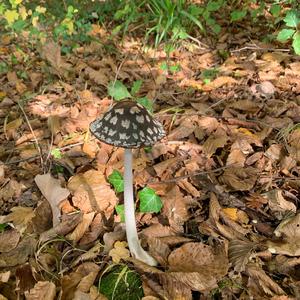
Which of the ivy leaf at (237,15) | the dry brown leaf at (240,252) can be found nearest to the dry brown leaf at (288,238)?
the dry brown leaf at (240,252)

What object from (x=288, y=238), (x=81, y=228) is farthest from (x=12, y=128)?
(x=288, y=238)

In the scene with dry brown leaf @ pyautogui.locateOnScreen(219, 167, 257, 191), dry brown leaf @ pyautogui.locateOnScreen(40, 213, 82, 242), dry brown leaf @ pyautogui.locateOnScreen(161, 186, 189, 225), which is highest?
dry brown leaf @ pyautogui.locateOnScreen(219, 167, 257, 191)

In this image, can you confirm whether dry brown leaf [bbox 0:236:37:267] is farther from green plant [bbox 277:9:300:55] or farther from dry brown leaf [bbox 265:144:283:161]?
green plant [bbox 277:9:300:55]

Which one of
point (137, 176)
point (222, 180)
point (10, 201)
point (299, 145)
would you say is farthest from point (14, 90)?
point (299, 145)

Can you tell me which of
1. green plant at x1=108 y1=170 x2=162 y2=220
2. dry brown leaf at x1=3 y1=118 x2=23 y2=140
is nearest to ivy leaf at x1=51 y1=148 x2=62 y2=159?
dry brown leaf at x1=3 y1=118 x2=23 y2=140

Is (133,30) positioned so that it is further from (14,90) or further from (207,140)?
(207,140)
